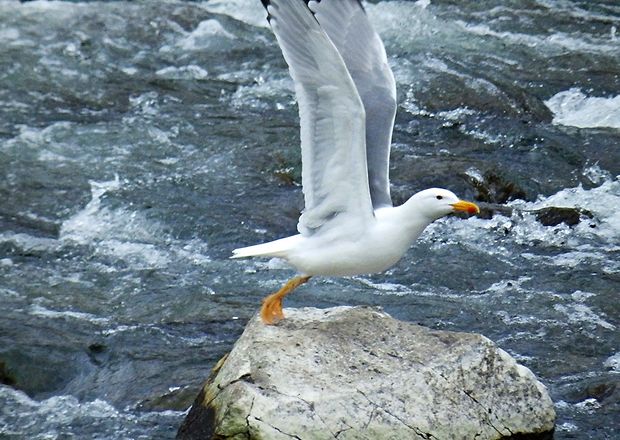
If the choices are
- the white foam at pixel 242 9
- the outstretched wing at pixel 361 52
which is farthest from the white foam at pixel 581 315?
the white foam at pixel 242 9

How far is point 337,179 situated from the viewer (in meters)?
5.87

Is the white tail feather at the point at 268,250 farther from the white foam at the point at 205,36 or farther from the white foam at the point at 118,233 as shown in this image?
the white foam at the point at 205,36

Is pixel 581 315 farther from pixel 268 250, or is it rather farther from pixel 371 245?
pixel 268 250

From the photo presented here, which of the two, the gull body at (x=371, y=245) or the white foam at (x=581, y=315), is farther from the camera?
the white foam at (x=581, y=315)

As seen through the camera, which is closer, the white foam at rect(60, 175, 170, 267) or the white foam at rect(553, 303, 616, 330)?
the white foam at rect(553, 303, 616, 330)

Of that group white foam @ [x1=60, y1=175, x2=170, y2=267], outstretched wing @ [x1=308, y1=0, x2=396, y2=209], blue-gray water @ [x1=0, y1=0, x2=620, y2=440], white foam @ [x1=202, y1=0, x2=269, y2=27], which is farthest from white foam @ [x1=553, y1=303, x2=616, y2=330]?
white foam @ [x1=202, y1=0, x2=269, y2=27]

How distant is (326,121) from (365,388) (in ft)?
3.81

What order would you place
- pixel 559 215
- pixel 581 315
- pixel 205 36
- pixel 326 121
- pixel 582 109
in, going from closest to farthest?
1. pixel 326 121
2. pixel 581 315
3. pixel 559 215
4. pixel 582 109
5. pixel 205 36

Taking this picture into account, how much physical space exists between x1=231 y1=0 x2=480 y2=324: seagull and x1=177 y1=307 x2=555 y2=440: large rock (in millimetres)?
314

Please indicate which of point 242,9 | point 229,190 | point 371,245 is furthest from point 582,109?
point 371,245

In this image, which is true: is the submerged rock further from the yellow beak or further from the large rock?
the large rock

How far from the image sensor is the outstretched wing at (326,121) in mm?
5559

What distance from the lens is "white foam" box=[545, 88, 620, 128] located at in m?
10.3

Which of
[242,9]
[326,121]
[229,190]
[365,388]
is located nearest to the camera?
[365,388]
